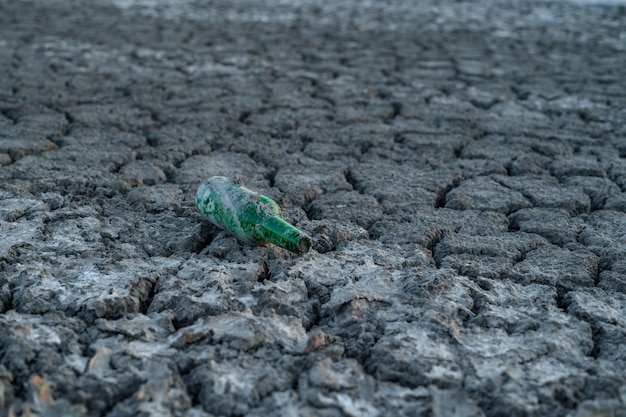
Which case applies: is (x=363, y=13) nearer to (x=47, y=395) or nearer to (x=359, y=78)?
(x=359, y=78)

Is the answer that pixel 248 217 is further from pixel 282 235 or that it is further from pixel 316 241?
Answer: pixel 316 241

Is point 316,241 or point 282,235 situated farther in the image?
point 316,241

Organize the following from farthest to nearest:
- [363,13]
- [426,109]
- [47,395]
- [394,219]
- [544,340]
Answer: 1. [363,13]
2. [426,109]
3. [394,219]
4. [544,340]
5. [47,395]

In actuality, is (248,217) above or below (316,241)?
above

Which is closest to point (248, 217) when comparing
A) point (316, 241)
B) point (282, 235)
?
point (282, 235)

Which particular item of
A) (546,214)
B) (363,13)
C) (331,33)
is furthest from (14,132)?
(363,13)
